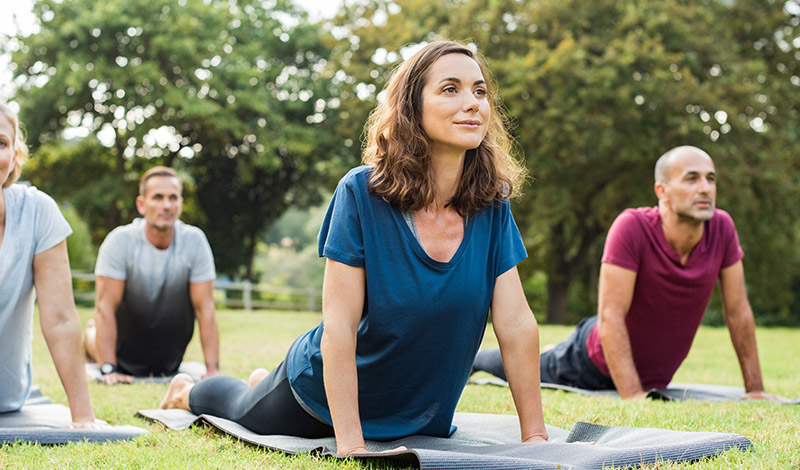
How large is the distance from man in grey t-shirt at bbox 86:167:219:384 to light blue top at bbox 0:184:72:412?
9.86ft

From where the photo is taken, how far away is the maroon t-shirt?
5.76m

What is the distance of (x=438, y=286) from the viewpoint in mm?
3160

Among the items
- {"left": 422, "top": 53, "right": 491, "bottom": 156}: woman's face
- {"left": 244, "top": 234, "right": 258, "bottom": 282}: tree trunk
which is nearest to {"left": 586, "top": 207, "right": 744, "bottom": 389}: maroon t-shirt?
{"left": 422, "top": 53, "right": 491, "bottom": 156}: woman's face

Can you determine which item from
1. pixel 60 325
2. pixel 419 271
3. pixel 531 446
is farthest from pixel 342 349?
pixel 60 325

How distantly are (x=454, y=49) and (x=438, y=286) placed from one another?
3.23ft

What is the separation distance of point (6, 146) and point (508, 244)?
250 cm

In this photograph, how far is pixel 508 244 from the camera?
3.42 meters

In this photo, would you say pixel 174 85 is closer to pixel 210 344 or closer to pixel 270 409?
pixel 210 344

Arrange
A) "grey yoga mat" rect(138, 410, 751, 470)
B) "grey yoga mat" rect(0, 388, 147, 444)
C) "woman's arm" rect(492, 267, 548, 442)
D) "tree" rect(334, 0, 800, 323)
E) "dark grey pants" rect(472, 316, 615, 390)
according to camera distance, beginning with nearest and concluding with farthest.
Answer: "grey yoga mat" rect(138, 410, 751, 470) → "woman's arm" rect(492, 267, 548, 442) → "grey yoga mat" rect(0, 388, 147, 444) → "dark grey pants" rect(472, 316, 615, 390) → "tree" rect(334, 0, 800, 323)

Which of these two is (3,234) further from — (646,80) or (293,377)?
(646,80)

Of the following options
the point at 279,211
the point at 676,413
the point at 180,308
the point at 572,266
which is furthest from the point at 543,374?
the point at 279,211

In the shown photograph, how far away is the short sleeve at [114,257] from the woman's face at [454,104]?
4.87 m

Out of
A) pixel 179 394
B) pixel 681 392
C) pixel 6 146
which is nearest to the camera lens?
pixel 6 146

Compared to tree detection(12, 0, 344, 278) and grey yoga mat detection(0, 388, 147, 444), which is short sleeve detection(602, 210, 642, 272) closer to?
grey yoga mat detection(0, 388, 147, 444)
